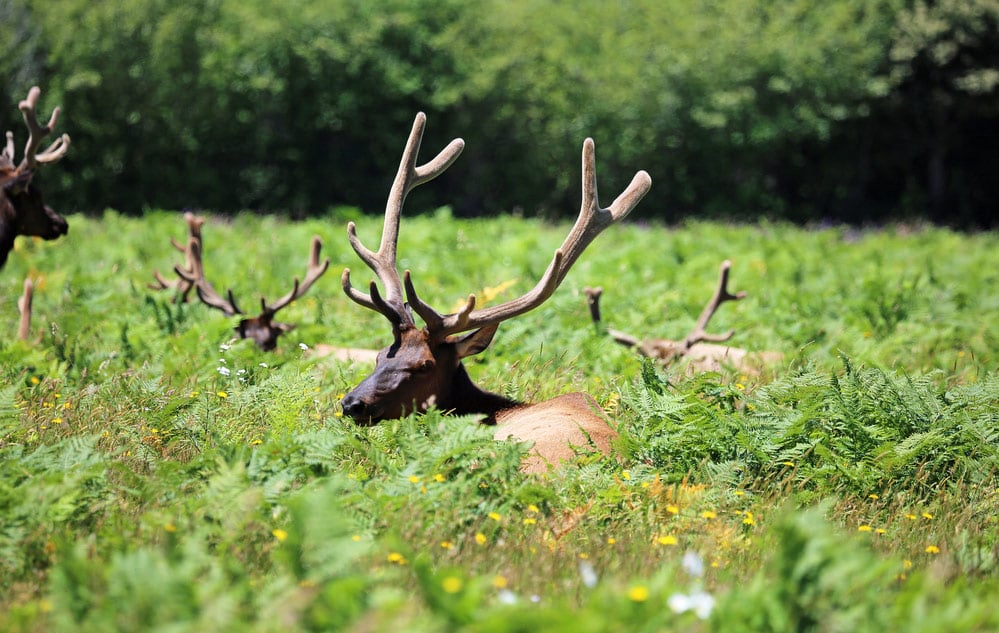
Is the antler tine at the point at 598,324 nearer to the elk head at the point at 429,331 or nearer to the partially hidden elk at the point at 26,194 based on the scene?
the elk head at the point at 429,331

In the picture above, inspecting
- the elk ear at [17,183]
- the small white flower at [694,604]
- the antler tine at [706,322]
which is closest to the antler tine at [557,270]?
the small white flower at [694,604]

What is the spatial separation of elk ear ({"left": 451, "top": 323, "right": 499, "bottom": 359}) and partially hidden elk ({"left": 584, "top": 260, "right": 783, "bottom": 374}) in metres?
2.40

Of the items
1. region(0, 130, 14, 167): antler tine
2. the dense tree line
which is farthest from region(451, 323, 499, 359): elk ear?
the dense tree line

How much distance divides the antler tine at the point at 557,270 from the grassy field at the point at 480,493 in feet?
2.20

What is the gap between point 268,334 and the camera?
8.16 meters

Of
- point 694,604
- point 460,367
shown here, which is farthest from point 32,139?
point 694,604

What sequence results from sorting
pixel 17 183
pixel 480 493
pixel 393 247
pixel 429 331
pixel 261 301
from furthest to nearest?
1. pixel 17 183
2. pixel 261 301
3. pixel 393 247
4. pixel 429 331
5. pixel 480 493

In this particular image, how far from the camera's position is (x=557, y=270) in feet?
18.6

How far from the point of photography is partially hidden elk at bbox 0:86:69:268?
8.61 meters

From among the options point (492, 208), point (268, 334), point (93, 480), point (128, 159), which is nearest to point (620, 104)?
point (492, 208)

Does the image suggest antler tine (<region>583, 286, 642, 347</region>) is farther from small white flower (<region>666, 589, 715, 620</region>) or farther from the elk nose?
small white flower (<region>666, 589, 715, 620</region>)

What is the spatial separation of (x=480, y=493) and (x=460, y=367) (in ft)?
4.95

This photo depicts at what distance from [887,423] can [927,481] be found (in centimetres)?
34

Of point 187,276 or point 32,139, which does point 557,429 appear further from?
point 32,139
